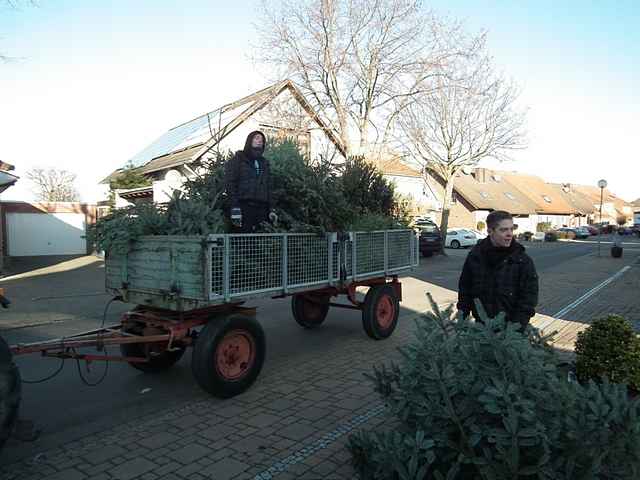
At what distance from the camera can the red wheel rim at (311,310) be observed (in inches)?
309

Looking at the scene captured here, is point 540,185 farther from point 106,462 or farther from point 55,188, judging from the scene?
point 106,462

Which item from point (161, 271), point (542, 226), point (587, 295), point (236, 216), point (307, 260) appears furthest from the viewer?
point (542, 226)

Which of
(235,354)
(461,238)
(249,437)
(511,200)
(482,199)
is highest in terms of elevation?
(511,200)

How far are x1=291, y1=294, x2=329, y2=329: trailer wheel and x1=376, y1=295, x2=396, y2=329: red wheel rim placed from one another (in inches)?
36.7

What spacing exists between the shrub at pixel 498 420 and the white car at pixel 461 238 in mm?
28547

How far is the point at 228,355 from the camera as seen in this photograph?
4812 mm

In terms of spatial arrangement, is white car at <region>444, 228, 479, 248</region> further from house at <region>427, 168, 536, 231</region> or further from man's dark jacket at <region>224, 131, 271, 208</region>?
man's dark jacket at <region>224, 131, 271, 208</region>

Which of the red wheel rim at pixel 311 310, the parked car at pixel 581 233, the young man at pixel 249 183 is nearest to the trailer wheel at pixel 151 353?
the young man at pixel 249 183

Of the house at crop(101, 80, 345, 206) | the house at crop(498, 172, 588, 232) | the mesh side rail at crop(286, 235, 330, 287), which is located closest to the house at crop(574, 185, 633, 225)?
the house at crop(498, 172, 588, 232)

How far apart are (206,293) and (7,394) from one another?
168 cm

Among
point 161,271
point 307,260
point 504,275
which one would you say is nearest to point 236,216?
point 161,271

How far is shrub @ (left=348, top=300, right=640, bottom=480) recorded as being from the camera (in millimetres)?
2170

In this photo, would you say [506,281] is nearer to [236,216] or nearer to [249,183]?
[236,216]

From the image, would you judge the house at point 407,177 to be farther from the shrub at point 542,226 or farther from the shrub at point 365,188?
the shrub at point 542,226
